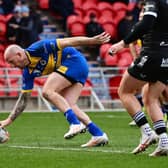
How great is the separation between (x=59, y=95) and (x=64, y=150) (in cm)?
128

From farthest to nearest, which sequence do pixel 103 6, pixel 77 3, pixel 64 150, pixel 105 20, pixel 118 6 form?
pixel 77 3, pixel 118 6, pixel 103 6, pixel 105 20, pixel 64 150

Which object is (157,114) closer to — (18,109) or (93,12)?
(18,109)

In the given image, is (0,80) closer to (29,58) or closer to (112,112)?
(112,112)

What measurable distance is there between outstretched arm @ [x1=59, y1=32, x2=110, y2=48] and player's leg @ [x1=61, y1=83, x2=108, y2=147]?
115 cm

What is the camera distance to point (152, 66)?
10.2 metres

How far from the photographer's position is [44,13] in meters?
29.3

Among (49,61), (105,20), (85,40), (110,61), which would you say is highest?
(85,40)

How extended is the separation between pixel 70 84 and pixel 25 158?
2.63 m

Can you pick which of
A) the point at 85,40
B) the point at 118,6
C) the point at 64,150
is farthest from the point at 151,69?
the point at 118,6

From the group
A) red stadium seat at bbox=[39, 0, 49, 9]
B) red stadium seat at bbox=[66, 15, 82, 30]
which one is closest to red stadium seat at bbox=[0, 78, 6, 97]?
red stadium seat at bbox=[66, 15, 82, 30]

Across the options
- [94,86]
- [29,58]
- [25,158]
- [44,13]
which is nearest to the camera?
[25,158]

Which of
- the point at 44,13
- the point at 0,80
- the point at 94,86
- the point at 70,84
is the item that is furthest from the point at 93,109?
the point at 70,84

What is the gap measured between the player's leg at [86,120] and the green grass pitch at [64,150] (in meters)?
0.18

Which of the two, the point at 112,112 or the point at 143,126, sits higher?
the point at 143,126
